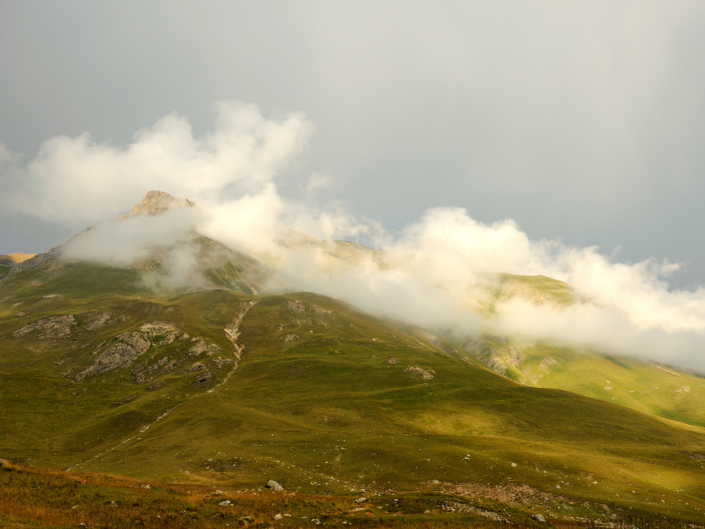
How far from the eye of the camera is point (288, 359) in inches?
7082

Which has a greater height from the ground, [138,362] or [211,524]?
[211,524]

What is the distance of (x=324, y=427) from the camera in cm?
10244

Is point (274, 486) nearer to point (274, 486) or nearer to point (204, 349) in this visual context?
point (274, 486)

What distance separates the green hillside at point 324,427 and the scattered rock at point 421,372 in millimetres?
1093

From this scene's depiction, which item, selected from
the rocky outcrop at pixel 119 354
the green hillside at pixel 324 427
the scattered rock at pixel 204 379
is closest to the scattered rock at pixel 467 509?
the green hillside at pixel 324 427

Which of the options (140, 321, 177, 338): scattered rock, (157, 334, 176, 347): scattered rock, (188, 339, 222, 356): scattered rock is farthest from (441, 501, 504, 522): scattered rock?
(140, 321, 177, 338): scattered rock

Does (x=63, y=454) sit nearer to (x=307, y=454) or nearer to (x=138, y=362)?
(x=307, y=454)

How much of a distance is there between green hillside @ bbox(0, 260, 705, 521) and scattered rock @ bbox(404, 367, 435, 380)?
1093 mm

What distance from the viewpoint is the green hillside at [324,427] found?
55.9 m

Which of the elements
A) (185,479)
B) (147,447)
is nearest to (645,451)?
(185,479)

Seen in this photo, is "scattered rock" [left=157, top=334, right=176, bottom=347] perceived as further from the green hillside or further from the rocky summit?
the green hillside

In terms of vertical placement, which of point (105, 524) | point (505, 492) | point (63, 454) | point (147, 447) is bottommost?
point (63, 454)

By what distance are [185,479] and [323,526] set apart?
132 ft

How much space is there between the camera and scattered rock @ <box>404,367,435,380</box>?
159000 mm
